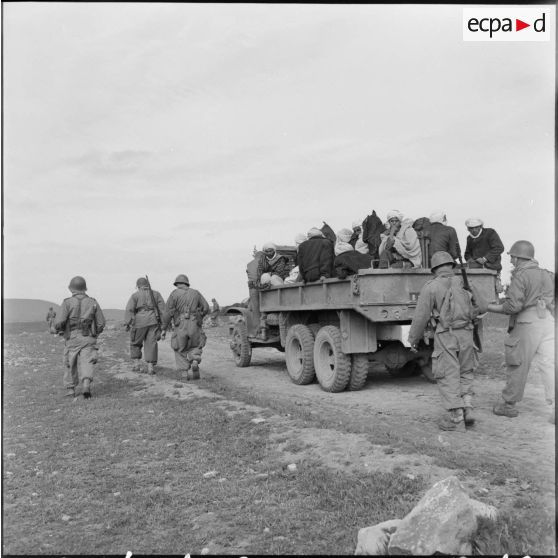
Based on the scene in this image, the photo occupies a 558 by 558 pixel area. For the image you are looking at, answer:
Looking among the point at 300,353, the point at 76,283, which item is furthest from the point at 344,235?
the point at 76,283

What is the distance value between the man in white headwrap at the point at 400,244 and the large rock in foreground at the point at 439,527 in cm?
579

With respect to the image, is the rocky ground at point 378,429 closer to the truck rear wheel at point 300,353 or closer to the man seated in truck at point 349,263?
the truck rear wheel at point 300,353

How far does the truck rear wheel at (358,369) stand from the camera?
923cm

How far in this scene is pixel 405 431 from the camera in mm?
6543

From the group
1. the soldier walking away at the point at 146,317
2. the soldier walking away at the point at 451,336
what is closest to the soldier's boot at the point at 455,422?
the soldier walking away at the point at 451,336

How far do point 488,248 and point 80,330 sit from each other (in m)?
6.47

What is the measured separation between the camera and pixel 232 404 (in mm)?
8375

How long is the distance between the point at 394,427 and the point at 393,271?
241cm

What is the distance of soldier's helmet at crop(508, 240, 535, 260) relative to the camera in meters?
6.87

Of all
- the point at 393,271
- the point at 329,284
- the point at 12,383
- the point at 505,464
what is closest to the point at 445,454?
the point at 505,464

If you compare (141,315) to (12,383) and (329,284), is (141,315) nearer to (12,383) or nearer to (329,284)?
(12,383)

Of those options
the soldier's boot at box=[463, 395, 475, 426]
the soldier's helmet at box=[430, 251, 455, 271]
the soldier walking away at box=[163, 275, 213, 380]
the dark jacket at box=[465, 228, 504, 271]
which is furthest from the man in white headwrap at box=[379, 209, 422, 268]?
the soldier walking away at box=[163, 275, 213, 380]

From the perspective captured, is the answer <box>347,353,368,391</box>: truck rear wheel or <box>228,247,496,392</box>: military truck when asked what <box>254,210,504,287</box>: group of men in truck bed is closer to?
<box>228,247,496,392</box>: military truck

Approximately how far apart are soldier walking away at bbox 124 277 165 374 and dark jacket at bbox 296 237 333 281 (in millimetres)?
3522
